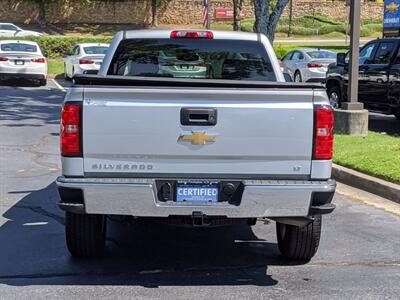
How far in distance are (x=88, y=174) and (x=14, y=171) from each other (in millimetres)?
5315

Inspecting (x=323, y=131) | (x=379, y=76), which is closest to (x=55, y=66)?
(x=379, y=76)

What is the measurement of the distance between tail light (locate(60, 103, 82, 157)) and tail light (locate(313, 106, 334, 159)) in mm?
1735

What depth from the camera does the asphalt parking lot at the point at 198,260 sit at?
5461 millimetres

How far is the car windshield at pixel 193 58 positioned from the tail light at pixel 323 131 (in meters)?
1.76

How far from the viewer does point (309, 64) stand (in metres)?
24.8

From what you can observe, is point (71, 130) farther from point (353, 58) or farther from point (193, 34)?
point (353, 58)

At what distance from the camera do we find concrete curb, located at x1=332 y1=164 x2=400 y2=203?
28.5ft

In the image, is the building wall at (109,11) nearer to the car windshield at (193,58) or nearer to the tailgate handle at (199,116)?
the car windshield at (193,58)

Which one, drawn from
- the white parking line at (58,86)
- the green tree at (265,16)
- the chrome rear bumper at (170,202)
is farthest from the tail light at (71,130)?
the white parking line at (58,86)

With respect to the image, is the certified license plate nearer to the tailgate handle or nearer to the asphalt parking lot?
the tailgate handle

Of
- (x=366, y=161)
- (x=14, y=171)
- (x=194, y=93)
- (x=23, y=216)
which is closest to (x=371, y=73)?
(x=366, y=161)

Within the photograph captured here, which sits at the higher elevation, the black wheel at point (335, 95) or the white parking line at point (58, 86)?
the black wheel at point (335, 95)

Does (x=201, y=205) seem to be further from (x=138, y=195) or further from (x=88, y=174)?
(x=88, y=174)

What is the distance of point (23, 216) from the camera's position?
7.75 meters
